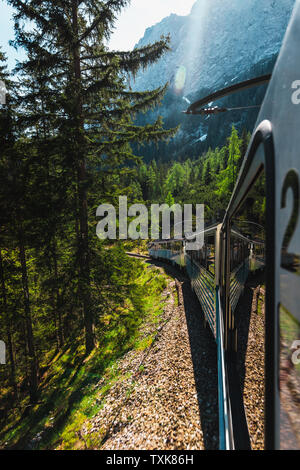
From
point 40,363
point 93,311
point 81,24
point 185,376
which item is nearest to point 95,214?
point 93,311

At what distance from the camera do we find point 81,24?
789 cm

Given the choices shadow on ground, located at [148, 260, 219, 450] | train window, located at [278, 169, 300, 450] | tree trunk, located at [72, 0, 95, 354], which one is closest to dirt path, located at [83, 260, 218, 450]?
shadow on ground, located at [148, 260, 219, 450]

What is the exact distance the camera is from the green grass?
5.77 meters

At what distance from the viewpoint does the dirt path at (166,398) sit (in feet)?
12.6

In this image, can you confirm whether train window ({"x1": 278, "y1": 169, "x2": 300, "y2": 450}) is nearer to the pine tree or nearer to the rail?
the rail

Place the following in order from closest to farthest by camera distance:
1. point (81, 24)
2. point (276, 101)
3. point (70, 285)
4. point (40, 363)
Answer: point (276, 101) < point (70, 285) < point (81, 24) < point (40, 363)

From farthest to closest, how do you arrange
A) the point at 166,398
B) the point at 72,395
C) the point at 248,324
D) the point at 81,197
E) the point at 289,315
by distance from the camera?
the point at 81,197
the point at 72,395
the point at 248,324
the point at 166,398
the point at 289,315

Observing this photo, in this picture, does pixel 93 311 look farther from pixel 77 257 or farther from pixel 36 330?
pixel 36 330

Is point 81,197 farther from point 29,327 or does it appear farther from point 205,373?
point 205,373

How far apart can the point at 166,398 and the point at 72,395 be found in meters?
4.20

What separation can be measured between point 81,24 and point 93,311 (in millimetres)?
10766

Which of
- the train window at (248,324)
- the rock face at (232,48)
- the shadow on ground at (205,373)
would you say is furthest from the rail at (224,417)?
the rock face at (232,48)

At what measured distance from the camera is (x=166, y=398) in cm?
463

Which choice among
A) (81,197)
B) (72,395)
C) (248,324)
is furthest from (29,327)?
(248,324)
